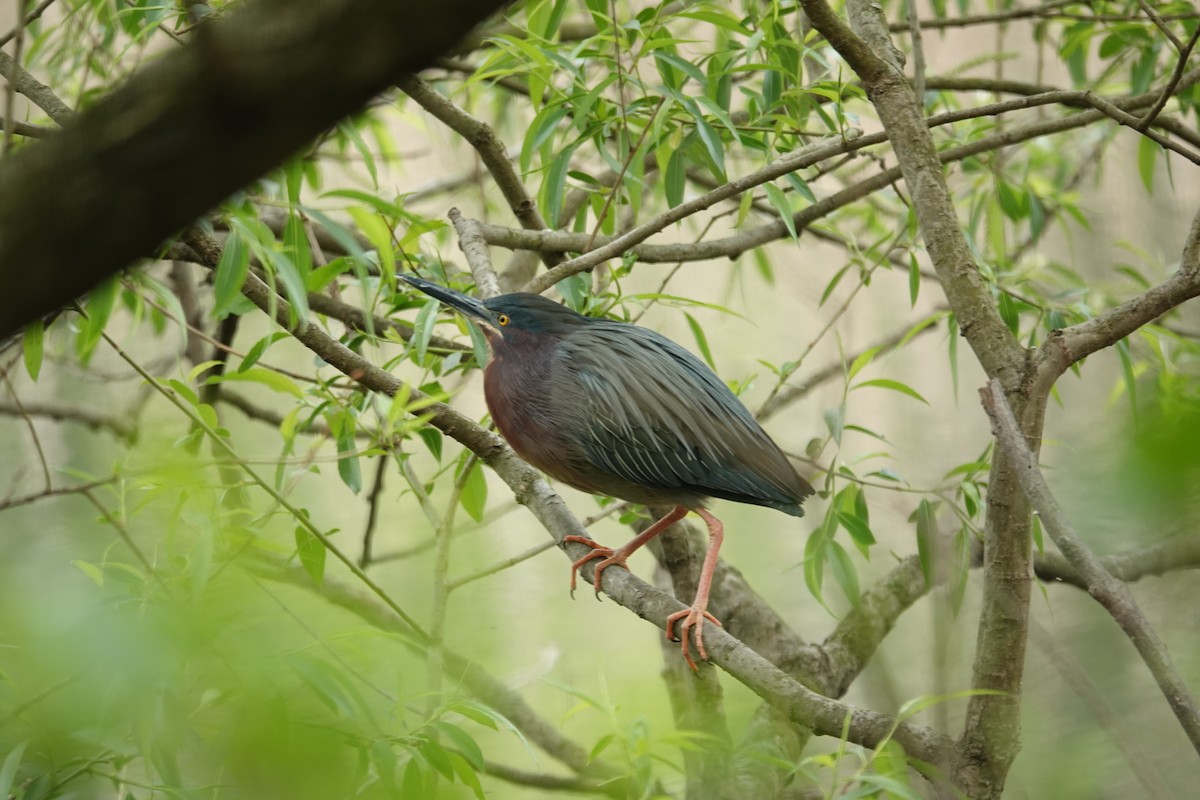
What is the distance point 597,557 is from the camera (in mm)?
2244

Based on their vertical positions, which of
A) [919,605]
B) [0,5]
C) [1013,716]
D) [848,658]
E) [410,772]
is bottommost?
[410,772]

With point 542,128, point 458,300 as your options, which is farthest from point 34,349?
point 542,128

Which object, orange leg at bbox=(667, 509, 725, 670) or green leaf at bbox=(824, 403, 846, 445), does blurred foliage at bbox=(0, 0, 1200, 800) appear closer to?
green leaf at bbox=(824, 403, 846, 445)

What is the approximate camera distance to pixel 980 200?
3.27 meters

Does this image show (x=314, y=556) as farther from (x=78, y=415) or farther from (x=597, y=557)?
(x=78, y=415)

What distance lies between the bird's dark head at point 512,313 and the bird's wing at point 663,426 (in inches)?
2.2

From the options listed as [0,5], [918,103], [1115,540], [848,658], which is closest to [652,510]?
[848,658]

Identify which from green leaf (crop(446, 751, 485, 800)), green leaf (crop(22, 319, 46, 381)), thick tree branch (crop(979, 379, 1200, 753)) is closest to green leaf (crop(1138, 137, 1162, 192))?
thick tree branch (crop(979, 379, 1200, 753))

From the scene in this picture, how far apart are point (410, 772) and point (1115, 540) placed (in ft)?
2.69

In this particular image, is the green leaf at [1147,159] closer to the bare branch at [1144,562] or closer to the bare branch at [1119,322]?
the bare branch at [1144,562]

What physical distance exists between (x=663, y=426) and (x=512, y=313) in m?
0.39

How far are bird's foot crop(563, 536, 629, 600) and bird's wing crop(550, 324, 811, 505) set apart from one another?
0.49 feet

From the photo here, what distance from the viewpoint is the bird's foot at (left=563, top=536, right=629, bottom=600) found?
216 centimetres

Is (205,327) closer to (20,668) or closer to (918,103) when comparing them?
(918,103)
